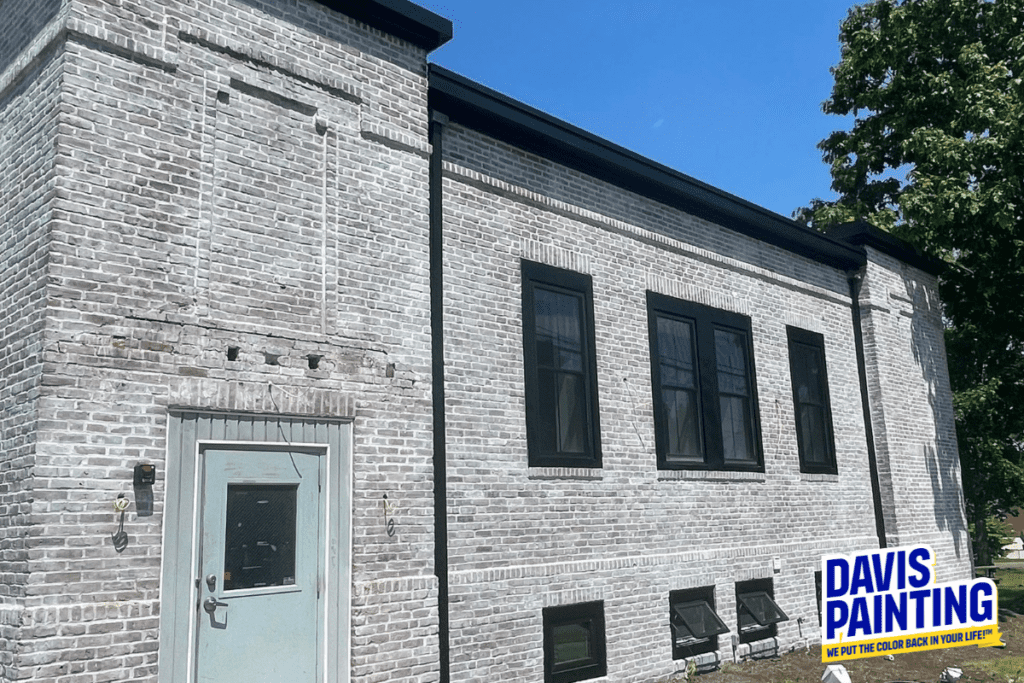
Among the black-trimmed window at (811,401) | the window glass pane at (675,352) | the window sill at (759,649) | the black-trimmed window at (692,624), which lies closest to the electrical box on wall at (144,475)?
the black-trimmed window at (692,624)

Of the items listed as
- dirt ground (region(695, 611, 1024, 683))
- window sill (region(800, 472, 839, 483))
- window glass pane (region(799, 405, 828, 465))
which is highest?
window glass pane (region(799, 405, 828, 465))

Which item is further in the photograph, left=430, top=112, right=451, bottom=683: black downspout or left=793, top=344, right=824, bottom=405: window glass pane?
left=793, top=344, right=824, bottom=405: window glass pane

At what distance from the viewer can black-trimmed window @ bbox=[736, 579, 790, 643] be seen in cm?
1062

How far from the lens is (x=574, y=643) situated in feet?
28.7

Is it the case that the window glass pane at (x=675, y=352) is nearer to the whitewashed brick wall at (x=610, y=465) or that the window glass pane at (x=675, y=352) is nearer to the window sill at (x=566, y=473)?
the whitewashed brick wall at (x=610, y=465)

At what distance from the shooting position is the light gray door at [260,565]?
600cm

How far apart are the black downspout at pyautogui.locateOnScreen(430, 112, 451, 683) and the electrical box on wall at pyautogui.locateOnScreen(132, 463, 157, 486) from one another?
265cm

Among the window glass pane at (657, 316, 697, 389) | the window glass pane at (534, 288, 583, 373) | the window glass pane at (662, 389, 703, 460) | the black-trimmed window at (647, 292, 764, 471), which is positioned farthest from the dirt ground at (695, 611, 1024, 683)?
the window glass pane at (534, 288, 583, 373)

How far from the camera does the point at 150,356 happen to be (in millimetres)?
6004

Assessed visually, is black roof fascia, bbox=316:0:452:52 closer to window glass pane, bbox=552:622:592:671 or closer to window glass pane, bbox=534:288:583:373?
window glass pane, bbox=534:288:583:373

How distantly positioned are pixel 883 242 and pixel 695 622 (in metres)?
8.25

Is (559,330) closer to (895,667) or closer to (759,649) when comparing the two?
(759,649)

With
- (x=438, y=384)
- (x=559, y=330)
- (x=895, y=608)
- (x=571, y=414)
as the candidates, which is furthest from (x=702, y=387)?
(x=438, y=384)

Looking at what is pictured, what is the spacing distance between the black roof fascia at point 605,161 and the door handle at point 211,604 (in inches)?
199
